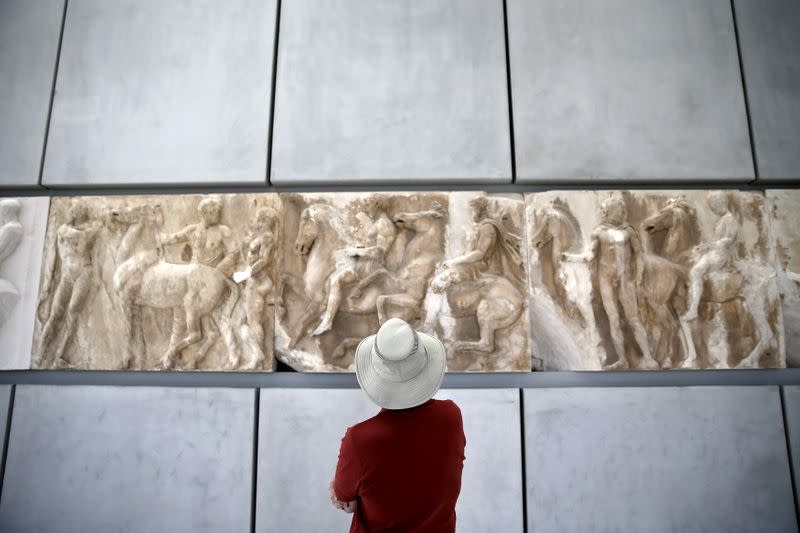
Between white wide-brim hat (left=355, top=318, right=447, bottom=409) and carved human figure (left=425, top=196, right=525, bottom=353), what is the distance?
1.65 meters

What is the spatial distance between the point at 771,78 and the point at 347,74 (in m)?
3.51

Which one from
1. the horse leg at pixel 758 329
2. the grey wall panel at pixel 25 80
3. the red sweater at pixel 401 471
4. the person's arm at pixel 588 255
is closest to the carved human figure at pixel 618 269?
the person's arm at pixel 588 255

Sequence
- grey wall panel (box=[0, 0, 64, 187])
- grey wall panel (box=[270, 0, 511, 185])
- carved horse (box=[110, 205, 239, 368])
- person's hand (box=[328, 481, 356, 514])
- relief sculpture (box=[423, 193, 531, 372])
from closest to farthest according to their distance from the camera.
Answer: person's hand (box=[328, 481, 356, 514]), relief sculpture (box=[423, 193, 531, 372]), carved horse (box=[110, 205, 239, 368]), grey wall panel (box=[270, 0, 511, 185]), grey wall panel (box=[0, 0, 64, 187])

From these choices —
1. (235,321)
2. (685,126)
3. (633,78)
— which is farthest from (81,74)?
(685,126)

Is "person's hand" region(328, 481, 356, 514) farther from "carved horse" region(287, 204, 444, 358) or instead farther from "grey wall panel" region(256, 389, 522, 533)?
"carved horse" region(287, 204, 444, 358)

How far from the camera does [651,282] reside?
3.72 meters

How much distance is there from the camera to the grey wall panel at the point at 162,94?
159 inches

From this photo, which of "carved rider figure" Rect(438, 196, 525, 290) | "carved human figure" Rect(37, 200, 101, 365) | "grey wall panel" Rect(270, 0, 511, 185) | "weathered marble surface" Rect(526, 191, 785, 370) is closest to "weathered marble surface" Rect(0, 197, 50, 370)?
"carved human figure" Rect(37, 200, 101, 365)

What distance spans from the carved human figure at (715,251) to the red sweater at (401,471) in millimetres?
2675

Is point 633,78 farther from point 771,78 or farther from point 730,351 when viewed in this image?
point 730,351

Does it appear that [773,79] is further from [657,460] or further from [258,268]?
[258,268]

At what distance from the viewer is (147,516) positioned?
142 inches

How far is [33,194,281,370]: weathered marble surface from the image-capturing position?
12.3 ft

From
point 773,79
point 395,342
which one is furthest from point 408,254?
point 773,79
